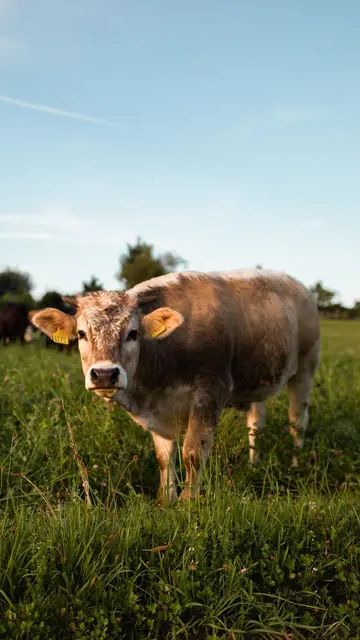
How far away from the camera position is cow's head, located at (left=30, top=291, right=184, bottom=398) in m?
4.98

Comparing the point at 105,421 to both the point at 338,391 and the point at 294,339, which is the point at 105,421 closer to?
the point at 294,339

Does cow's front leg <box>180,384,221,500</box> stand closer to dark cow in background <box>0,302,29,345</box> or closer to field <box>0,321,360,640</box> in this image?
field <box>0,321,360,640</box>

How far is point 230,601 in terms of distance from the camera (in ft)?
13.9

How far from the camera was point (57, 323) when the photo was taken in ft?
18.7

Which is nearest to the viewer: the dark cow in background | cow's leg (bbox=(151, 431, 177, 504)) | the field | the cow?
the field

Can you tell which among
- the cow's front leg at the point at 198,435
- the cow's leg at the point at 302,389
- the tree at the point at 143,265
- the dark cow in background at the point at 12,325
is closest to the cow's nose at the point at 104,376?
the cow's front leg at the point at 198,435

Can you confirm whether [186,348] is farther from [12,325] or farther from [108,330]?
[12,325]

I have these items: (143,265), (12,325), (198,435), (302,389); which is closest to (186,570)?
(198,435)

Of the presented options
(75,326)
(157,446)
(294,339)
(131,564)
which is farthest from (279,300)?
(131,564)

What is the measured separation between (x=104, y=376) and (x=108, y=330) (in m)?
0.41

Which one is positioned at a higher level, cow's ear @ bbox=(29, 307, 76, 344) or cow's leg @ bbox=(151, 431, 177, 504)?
cow's ear @ bbox=(29, 307, 76, 344)

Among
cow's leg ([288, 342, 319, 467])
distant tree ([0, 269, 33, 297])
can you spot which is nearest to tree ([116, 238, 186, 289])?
distant tree ([0, 269, 33, 297])

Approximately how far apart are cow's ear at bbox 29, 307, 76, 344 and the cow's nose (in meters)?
0.82

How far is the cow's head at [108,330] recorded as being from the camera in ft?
16.4
